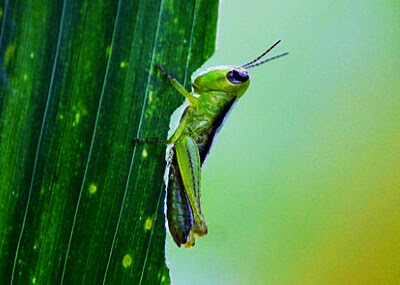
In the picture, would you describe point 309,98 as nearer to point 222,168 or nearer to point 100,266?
point 222,168

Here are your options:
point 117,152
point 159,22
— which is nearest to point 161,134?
point 117,152

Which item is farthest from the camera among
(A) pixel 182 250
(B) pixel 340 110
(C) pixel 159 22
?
(B) pixel 340 110

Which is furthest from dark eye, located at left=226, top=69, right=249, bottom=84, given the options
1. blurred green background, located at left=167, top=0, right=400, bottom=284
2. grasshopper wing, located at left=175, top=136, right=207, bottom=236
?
blurred green background, located at left=167, top=0, right=400, bottom=284

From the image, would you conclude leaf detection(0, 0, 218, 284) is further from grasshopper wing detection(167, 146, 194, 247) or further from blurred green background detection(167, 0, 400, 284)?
blurred green background detection(167, 0, 400, 284)

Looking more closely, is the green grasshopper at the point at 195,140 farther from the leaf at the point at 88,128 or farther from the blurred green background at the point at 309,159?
the blurred green background at the point at 309,159

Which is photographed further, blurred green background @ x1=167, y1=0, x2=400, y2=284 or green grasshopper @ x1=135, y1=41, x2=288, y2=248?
blurred green background @ x1=167, y1=0, x2=400, y2=284

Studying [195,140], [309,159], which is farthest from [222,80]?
[309,159]
